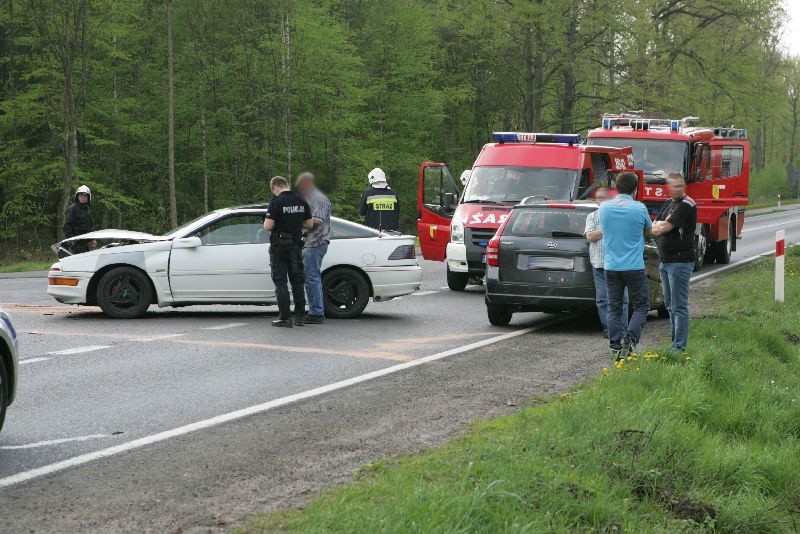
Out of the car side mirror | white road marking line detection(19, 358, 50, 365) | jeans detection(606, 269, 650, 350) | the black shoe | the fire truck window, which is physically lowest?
white road marking line detection(19, 358, 50, 365)

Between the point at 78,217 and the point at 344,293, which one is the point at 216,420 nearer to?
the point at 344,293

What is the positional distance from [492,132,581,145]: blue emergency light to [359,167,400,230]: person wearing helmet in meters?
2.20

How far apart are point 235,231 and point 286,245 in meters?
1.31

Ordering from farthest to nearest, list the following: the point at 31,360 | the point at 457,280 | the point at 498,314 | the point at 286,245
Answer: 1. the point at 457,280
2. the point at 498,314
3. the point at 286,245
4. the point at 31,360

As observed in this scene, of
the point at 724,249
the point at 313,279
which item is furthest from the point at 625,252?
the point at 724,249

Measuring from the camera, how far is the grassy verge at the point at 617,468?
5477 millimetres

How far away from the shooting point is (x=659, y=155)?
83.4ft

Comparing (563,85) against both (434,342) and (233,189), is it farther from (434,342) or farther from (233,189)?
(434,342)

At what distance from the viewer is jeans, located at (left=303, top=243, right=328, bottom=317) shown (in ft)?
47.7

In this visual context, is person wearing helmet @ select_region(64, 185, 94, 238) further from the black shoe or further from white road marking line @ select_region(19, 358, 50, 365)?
white road marking line @ select_region(19, 358, 50, 365)

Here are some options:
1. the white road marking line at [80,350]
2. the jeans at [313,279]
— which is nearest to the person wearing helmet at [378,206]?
the jeans at [313,279]

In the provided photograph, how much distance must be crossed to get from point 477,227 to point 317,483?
12560 mm

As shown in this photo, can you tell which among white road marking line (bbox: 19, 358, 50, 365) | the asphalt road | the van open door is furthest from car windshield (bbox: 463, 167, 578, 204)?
white road marking line (bbox: 19, 358, 50, 365)

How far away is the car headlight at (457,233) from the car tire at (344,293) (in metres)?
3.82
